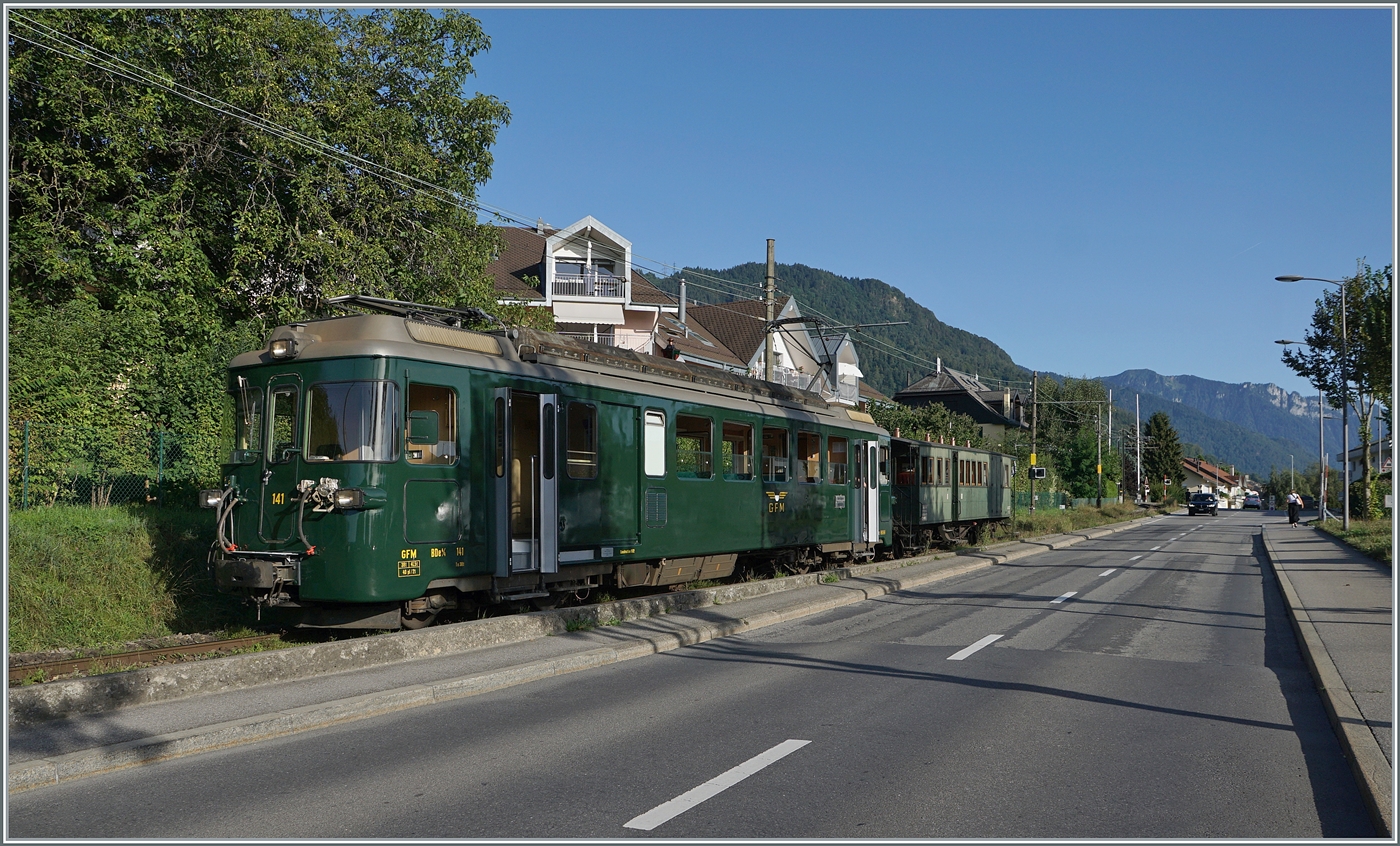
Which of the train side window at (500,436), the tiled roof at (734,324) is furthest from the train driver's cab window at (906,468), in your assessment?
the tiled roof at (734,324)

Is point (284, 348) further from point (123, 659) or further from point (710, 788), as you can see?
point (710, 788)

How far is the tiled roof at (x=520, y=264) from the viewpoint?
4275 centimetres

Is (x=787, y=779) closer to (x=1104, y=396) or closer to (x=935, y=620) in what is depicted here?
(x=935, y=620)

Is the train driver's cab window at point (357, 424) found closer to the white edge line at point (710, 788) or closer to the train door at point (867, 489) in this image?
the white edge line at point (710, 788)

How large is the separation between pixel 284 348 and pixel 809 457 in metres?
10.8

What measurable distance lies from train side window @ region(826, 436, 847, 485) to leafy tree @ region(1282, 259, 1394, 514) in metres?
14.2

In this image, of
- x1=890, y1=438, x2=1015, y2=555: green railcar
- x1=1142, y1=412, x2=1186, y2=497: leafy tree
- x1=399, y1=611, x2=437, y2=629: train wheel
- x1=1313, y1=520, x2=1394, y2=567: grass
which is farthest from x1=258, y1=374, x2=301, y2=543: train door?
x1=1142, y1=412, x2=1186, y2=497: leafy tree

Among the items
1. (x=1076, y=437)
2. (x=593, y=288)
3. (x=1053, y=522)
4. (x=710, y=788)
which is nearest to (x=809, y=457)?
(x=710, y=788)

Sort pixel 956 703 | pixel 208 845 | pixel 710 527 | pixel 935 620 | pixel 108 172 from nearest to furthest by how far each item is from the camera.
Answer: pixel 208 845
pixel 956 703
pixel 935 620
pixel 710 527
pixel 108 172

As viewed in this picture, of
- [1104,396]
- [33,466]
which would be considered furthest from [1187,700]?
[1104,396]

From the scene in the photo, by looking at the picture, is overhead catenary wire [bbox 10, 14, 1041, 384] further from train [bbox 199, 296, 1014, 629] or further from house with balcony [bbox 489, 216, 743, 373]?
house with balcony [bbox 489, 216, 743, 373]

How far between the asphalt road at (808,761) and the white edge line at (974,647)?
10 cm

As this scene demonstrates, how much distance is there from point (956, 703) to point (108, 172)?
665 inches

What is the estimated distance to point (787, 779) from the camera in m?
6.27
